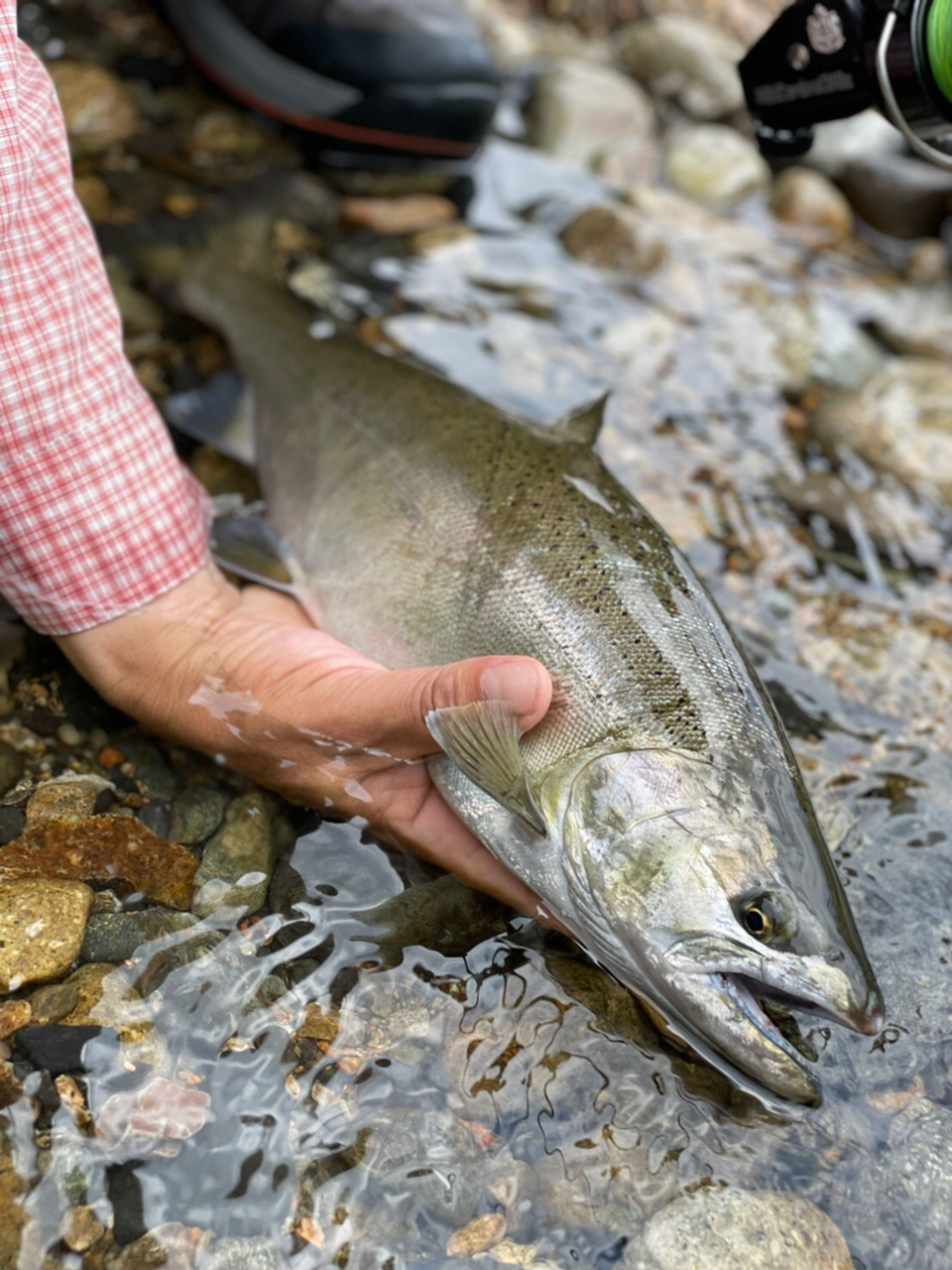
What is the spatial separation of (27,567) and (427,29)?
3.36m

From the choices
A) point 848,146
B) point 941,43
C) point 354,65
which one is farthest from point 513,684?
point 848,146

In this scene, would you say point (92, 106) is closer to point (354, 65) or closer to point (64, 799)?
point (354, 65)

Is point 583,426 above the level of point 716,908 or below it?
above

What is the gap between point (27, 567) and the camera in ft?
8.25

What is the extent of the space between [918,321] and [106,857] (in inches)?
175

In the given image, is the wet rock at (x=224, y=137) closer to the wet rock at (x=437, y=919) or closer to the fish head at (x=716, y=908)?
the wet rock at (x=437, y=919)

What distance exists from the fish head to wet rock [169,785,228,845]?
0.90 metres

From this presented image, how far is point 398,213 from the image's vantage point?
4828mm

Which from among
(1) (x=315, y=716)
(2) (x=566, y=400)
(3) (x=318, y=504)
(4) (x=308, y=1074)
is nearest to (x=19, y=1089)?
(4) (x=308, y=1074)

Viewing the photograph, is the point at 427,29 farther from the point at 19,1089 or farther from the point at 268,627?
the point at 19,1089

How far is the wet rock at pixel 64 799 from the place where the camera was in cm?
248

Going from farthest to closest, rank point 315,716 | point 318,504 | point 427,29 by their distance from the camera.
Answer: point 427,29 → point 318,504 → point 315,716

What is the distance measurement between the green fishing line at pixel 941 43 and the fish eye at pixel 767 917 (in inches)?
74.3

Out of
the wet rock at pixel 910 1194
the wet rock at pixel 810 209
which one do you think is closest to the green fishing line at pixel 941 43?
the wet rock at pixel 910 1194
